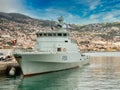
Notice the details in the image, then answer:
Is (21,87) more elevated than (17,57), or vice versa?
(17,57)

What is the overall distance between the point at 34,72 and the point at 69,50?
31.3 feet

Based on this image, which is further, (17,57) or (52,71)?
(52,71)

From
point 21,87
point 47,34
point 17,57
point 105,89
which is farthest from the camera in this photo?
point 47,34

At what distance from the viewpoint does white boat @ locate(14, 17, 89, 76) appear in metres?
42.1

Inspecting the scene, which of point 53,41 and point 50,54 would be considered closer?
point 50,54

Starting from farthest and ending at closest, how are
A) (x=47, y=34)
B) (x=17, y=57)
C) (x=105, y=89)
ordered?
(x=47, y=34) < (x=17, y=57) < (x=105, y=89)

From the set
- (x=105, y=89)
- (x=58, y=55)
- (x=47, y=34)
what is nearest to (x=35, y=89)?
(x=105, y=89)

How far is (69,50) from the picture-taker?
50.2 m

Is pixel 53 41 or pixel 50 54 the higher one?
pixel 53 41

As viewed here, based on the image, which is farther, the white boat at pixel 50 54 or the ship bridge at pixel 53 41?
the ship bridge at pixel 53 41

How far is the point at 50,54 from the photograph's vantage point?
1735 inches

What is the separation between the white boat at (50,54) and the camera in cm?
4212

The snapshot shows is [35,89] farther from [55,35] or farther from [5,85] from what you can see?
[55,35]

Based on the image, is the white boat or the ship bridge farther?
the ship bridge
